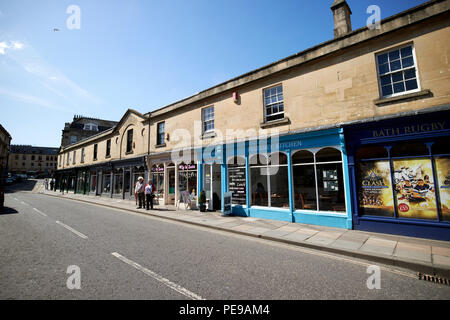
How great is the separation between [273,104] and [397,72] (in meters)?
4.71

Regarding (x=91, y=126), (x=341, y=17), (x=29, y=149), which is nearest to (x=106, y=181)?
(x=341, y=17)

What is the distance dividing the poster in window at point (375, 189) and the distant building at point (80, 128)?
164 ft

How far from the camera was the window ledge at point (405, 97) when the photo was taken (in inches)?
251

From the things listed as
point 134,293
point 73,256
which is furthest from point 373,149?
point 73,256

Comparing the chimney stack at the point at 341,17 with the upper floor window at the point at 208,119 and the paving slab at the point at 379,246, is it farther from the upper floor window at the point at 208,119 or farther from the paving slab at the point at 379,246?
the paving slab at the point at 379,246

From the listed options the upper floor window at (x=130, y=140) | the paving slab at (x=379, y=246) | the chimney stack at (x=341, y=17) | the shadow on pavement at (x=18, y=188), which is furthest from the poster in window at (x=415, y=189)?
the shadow on pavement at (x=18, y=188)

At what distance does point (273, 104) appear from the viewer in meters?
10.0

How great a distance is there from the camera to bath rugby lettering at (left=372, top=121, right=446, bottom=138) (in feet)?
20.1

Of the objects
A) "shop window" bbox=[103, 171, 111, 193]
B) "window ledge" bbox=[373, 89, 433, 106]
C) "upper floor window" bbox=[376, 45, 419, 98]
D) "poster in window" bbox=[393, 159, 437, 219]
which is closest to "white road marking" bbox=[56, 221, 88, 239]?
"poster in window" bbox=[393, 159, 437, 219]

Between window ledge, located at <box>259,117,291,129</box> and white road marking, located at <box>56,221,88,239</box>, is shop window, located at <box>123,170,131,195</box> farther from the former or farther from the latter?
window ledge, located at <box>259,117,291,129</box>

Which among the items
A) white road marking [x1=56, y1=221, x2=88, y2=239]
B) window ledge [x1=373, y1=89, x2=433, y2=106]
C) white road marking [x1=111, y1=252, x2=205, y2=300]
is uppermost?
window ledge [x1=373, y1=89, x2=433, y2=106]

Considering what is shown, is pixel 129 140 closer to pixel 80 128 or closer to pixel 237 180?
pixel 237 180

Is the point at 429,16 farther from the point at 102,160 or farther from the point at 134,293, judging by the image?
the point at 102,160

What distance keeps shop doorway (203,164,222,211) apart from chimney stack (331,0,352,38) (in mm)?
8773
